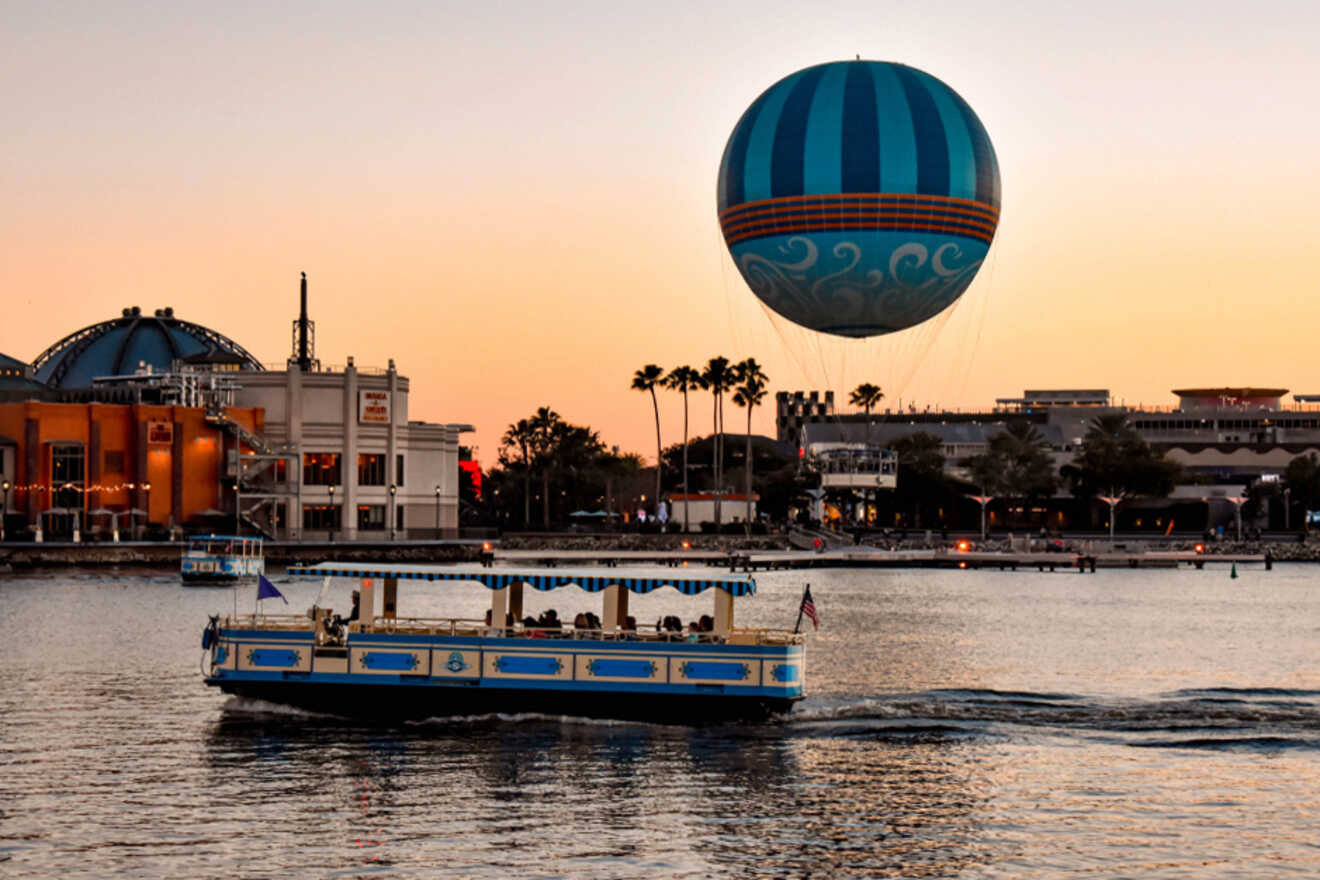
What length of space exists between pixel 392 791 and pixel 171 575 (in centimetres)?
9189

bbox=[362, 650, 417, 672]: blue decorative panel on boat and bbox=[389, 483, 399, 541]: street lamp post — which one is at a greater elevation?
bbox=[389, 483, 399, 541]: street lamp post

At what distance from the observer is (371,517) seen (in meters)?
145

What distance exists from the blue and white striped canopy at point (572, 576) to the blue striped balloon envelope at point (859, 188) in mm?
38383

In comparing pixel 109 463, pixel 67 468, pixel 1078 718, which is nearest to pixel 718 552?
pixel 109 463

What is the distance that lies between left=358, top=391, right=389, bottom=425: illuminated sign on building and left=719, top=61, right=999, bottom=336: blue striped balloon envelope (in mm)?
65860

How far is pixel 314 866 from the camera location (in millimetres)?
29766

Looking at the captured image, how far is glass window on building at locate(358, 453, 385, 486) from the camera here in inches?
5684

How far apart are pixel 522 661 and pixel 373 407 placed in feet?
340

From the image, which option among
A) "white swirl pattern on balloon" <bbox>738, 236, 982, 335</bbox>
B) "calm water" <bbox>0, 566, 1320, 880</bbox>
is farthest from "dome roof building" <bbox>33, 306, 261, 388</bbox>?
"calm water" <bbox>0, 566, 1320, 880</bbox>

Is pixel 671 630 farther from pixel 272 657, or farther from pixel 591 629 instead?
pixel 272 657

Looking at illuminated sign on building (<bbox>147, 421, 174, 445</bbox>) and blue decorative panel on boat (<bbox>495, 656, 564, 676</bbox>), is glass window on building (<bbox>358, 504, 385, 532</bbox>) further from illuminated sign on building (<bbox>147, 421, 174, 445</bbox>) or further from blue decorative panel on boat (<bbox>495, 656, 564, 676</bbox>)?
blue decorative panel on boat (<bbox>495, 656, 564, 676</bbox>)

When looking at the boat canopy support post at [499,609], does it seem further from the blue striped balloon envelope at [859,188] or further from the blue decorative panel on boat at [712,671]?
the blue striped balloon envelope at [859,188]

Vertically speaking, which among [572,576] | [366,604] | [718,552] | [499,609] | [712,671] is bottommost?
[712,671]

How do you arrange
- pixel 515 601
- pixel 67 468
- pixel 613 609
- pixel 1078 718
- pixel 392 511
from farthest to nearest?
pixel 392 511 → pixel 67 468 → pixel 1078 718 → pixel 515 601 → pixel 613 609
